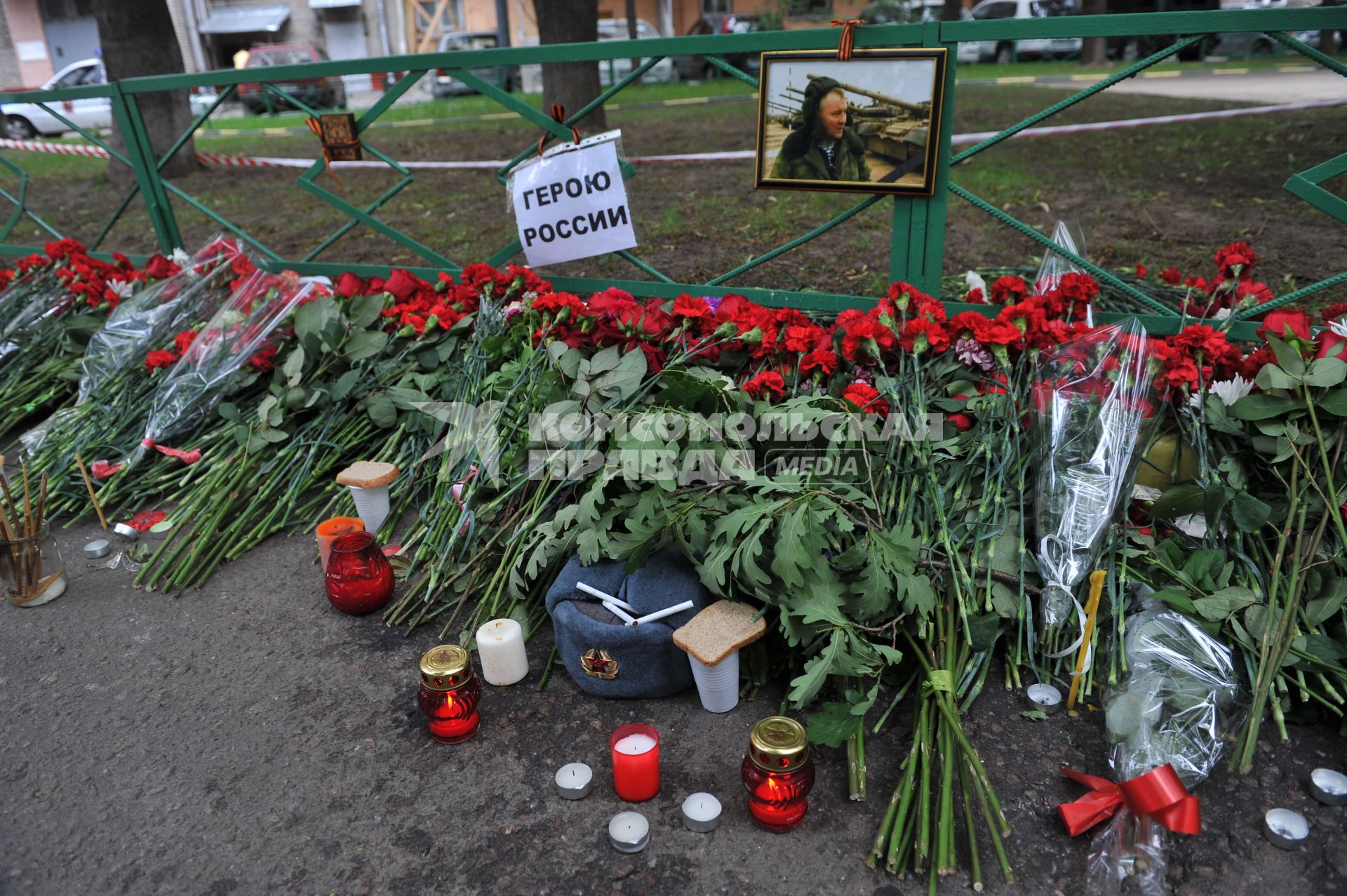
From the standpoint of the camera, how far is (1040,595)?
86.6 inches

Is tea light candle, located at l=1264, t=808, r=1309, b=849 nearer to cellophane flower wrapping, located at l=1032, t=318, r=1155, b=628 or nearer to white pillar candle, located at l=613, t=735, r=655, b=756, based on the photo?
cellophane flower wrapping, located at l=1032, t=318, r=1155, b=628

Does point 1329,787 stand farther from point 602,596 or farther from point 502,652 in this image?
point 502,652

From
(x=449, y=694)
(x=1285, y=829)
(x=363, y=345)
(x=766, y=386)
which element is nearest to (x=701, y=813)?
(x=449, y=694)

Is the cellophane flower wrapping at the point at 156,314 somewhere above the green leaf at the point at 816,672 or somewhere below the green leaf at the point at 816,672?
above

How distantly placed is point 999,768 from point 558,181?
105 inches

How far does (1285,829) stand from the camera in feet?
5.64

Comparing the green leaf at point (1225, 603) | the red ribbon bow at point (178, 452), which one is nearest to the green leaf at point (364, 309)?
the red ribbon bow at point (178, 452)

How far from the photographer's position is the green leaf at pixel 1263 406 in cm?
226

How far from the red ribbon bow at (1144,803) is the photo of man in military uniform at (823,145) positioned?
2.13 metres

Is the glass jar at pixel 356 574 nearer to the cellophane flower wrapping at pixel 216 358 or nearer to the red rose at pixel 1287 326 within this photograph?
the cellophane flower wrapping at pixel 216 358

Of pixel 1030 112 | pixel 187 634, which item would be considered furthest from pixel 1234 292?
pixel 1030 112

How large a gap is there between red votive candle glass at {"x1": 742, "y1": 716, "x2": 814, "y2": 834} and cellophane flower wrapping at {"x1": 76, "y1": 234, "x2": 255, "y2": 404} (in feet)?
10.6

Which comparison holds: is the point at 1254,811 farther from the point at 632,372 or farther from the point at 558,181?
the point at 558,181

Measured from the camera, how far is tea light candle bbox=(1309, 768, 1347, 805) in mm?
1781
